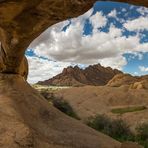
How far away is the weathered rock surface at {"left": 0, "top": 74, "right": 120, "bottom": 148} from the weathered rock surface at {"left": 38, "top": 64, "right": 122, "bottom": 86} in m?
95.2

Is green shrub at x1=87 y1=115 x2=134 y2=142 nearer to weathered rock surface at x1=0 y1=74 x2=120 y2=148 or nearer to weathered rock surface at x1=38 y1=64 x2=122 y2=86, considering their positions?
weathered rock surface at x1=0 y1=74 x2=120 y2=148

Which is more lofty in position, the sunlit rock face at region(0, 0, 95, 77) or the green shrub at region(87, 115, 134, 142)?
the sunlit rock face at region(0, 0, 95, 77)

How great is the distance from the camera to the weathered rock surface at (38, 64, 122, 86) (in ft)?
358

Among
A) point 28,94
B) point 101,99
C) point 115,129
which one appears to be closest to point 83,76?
point 101,99

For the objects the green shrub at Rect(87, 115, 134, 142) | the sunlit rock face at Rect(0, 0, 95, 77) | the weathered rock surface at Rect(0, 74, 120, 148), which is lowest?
the green shrub at Rect(87, 115, 134, 142)

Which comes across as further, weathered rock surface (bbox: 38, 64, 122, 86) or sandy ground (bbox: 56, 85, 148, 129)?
weathered rock surface (bbox: 38, 64, 122, 86)

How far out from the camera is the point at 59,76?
116562 mm

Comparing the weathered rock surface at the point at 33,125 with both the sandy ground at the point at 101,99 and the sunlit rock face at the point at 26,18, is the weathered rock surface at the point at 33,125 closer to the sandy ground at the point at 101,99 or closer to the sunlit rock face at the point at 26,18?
the sunlit rock face at the point at 26,18

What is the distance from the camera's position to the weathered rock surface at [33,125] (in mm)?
8352

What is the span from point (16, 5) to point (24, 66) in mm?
4865

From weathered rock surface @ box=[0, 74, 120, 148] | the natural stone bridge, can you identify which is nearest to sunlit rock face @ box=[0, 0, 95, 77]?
the natural stone bridge

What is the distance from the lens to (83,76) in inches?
4385

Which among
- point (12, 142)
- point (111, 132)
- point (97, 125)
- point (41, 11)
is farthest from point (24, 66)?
point (97, 125)

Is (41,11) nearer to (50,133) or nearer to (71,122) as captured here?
(50,133)
